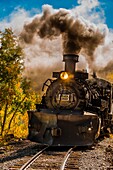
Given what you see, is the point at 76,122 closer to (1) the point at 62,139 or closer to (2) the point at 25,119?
(1) the point at 62,139

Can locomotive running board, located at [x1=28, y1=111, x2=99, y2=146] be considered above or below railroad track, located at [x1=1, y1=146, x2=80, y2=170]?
above

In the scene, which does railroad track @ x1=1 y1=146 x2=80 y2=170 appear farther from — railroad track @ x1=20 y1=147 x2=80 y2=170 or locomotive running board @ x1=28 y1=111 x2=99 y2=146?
locomotive running board @ x1=28 y1=111 x2=99 y2=146

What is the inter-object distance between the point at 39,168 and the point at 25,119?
112 ft

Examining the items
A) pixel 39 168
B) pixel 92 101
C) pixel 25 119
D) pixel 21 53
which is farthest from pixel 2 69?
pixel 25 119

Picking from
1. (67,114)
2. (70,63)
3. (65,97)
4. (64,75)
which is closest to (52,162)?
(67,114)

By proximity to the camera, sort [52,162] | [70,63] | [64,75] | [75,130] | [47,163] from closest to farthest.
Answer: [47,163] → [52,162] → [75,130] → [64,75] → [70,63]

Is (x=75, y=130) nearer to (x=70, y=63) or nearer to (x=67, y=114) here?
(x=67, y=114)

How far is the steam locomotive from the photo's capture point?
12.3 m

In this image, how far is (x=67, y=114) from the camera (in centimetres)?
1245

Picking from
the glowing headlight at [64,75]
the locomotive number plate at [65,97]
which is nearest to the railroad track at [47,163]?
the locomotive number plate at [65,97]

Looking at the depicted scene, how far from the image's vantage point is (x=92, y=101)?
14.1 m

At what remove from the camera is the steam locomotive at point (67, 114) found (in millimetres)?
12328

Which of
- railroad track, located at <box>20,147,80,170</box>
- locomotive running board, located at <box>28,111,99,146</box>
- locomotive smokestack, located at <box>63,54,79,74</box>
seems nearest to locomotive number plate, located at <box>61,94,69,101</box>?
locomotive running board, located at <box>28,111,99,146</box>

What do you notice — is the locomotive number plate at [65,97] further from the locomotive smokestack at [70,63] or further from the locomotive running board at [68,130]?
the locomotive smokestack at [70,63]
